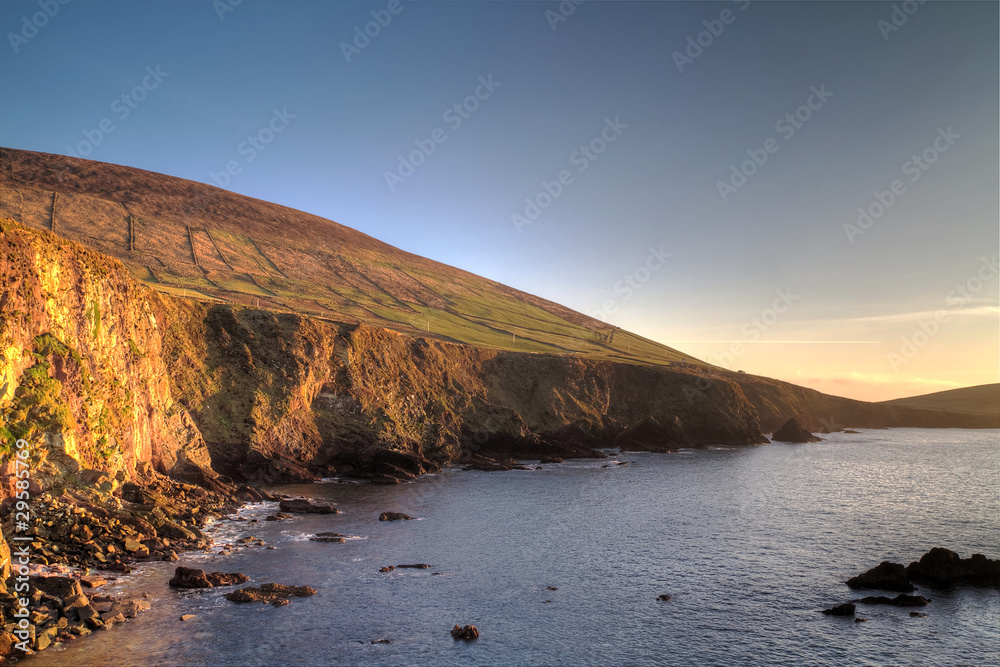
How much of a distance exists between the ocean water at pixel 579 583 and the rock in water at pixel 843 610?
2.66 feet

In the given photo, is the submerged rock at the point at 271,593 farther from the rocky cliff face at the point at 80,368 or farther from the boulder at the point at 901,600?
the boulder at the point at 901,600

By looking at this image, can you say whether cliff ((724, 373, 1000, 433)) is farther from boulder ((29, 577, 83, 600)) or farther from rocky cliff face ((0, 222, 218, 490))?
boulder ((29, 577, 83, 600))

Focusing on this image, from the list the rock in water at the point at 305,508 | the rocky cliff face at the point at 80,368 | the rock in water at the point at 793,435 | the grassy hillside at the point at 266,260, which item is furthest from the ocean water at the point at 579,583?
the rock in water at the point at 793,435

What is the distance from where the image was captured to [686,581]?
111 ft

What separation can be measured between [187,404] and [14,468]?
90.0 ft

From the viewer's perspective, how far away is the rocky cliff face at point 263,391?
121ft

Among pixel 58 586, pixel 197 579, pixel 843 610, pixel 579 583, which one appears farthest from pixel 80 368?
pixel 843 610

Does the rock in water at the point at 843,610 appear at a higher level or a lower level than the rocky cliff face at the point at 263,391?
lower

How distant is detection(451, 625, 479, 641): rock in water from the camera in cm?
2516

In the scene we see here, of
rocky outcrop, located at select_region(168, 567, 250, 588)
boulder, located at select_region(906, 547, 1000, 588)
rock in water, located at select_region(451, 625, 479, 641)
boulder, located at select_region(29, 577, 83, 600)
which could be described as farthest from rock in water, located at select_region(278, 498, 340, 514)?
boulder, located at select_region(906, 547, 1000, 588)

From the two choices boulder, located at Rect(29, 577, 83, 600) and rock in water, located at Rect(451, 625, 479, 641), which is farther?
boulder, located at Rect(29, 577, 83, 600)

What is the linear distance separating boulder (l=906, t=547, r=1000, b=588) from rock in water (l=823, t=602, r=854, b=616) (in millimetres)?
8900

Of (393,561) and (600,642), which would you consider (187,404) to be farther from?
(600,642)

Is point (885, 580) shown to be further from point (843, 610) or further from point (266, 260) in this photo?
point (266, 260)
